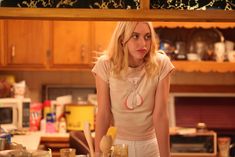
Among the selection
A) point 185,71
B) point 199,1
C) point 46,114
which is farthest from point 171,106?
point 199,1

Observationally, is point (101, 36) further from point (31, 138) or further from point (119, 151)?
point (119, 151)

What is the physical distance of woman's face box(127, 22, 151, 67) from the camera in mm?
2289

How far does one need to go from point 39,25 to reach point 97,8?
9.02 ft

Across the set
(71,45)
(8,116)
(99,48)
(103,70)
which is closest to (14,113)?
(8,116)

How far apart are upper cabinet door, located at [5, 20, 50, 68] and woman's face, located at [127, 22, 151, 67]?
80.9 inches

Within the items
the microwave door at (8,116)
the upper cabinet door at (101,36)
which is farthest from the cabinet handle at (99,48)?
the microwave door at (8,116)

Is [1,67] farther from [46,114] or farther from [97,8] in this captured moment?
[97,8]

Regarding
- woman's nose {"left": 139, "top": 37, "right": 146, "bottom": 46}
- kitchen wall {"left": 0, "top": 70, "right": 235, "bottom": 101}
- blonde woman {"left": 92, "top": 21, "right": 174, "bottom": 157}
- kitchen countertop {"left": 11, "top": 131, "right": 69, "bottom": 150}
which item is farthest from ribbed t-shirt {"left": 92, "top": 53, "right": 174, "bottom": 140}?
kitchen wall {"left": 0, "top": 70, "right": 235, "bottom": 101}

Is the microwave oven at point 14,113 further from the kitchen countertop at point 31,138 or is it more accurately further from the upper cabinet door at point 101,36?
the upper cabinet door at point 101,36

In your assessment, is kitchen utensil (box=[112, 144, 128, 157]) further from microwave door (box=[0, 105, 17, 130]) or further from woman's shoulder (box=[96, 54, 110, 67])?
microwave door (box=[0, 105, 17, 130])

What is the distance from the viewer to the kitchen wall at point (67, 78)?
175 inches

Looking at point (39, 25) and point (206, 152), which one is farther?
point (39, 25)

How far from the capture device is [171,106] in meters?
4.35

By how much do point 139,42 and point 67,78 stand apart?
2310mm
